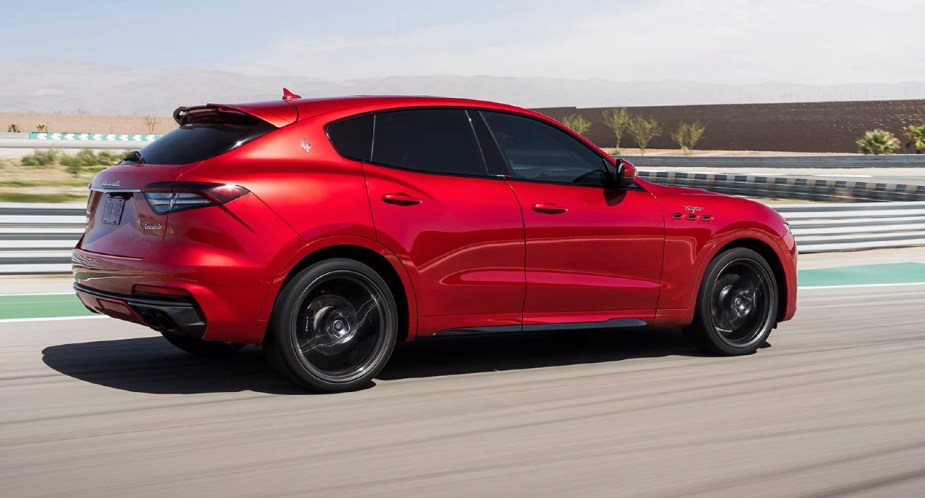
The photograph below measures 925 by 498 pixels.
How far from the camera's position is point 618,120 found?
81562 mm

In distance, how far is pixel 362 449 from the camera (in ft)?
17.5

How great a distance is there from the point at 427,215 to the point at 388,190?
272 millimetres

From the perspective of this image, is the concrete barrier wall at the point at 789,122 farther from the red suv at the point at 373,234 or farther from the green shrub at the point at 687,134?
the red suv at the point at 373,234

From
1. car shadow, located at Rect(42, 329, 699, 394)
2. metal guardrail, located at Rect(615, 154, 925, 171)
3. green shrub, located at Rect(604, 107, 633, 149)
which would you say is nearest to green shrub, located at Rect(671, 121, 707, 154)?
green shrub, located at Rect(604, 107, 633, 149)

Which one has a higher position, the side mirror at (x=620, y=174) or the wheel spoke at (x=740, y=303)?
the side mirror at (x=620, y=174)

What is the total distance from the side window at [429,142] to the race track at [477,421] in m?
1.30

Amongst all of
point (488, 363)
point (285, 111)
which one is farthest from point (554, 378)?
point (285, 111)

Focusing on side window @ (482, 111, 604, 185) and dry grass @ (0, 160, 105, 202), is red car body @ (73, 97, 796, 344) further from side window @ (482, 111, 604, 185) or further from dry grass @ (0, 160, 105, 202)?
dry grass @ (0, 160, 105, 202)

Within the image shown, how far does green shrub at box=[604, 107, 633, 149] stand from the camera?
3228 inches

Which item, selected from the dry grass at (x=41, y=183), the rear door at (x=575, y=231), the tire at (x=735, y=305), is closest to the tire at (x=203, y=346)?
the rear door at (x=575, y=231)

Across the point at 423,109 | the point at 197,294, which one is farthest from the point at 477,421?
the point at 423,109

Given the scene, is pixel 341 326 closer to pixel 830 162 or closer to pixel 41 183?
pixel 41 183

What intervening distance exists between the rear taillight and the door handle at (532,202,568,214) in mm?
1857

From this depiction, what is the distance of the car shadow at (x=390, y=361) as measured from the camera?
22.3 feet
